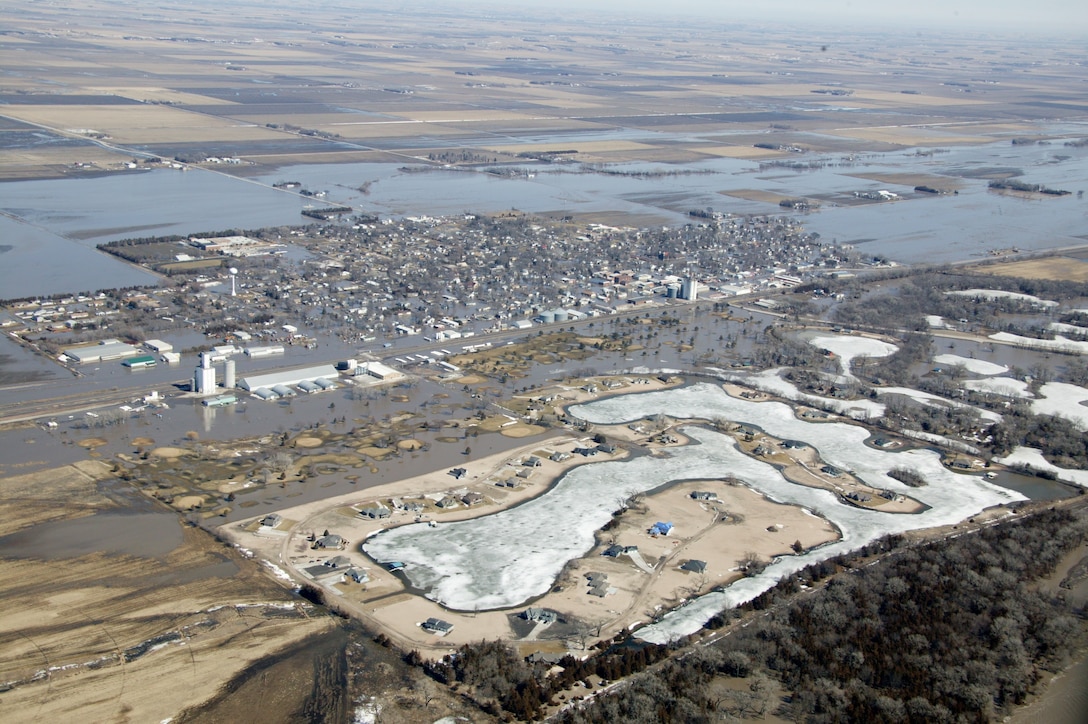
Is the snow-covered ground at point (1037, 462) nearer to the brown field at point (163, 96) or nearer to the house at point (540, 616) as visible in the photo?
the house at point (540, 616)

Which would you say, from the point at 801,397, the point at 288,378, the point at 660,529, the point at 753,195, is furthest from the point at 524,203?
the point at 660,529

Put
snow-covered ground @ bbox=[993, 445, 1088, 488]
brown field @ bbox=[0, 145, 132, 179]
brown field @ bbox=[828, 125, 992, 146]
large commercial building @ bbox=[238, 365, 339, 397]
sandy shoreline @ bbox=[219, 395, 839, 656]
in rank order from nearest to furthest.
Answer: sandy shoreline @ bbox=[219, 395, 839, 656]
snow-covered ground @ bbox=[993, 445, 1088, 488]
large commercial building @ bbox=[238, 365, 339, 397]
brown field @ bbox=[0, 145, 132, 179]
brown field @ bbox=[828, 125, 992, 146]

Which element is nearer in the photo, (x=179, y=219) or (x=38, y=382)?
(x=38, y=382)

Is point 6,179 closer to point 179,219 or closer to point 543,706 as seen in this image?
point 179,219

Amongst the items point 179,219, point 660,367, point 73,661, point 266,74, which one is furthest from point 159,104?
point 73,661

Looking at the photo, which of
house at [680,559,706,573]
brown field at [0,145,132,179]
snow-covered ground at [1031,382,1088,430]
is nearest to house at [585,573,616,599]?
house at [680,559,706,573]

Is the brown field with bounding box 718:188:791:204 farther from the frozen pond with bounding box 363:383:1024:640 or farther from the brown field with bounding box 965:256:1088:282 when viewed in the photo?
the frozen pond with bounding box 363:383:1024:640

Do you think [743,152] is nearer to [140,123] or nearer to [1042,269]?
[1042,269]
